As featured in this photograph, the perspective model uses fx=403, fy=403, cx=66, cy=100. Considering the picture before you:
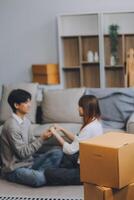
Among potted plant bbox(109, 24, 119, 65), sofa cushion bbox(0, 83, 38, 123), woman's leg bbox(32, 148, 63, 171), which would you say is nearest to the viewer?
woman's leg bbox(32, 148, 63, 171)

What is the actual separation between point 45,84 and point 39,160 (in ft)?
7.26

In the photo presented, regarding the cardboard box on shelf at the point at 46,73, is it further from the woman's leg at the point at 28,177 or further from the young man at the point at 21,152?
the woman's leg at the point at 28,177

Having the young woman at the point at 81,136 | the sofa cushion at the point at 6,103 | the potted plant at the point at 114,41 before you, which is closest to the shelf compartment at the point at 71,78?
the potted plant at the point at 114,41

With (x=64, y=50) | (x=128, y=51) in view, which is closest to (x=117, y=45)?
(x=128, y=51)

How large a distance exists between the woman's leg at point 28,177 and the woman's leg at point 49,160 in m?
0.14

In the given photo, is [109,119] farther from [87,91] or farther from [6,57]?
[6,57]

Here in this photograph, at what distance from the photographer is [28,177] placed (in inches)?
139

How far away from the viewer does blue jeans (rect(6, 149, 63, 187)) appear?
351 centimetres

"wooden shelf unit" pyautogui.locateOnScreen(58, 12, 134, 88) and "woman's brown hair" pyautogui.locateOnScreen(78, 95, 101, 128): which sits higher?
"wooden shelf unit" pyautogui.locateOnScreen(58, 12, 134, 88)

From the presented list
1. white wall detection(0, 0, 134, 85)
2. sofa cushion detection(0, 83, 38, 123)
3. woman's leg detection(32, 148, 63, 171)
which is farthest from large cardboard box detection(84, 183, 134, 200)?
white wall detection(0, 0, 134, 85)

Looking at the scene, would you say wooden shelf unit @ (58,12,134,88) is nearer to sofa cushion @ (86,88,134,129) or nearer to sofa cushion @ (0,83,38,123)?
sofa cushion @ (0,83,38,123)

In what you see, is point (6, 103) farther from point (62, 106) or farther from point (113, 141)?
point (113, 141)

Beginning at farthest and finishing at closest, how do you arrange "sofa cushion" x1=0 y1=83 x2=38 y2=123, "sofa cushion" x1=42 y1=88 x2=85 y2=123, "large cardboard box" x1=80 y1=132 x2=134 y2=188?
"sofa cushion" x1=0 y1=83 x2=38 y2=123 → "sofa cushion" x1=42 y1=88 x2=85 y2=123 → "large cardboard box" x1=80 y1=132 x2=134 y2=188

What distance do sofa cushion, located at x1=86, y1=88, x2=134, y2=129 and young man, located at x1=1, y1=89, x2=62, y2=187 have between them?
83 centimetres
